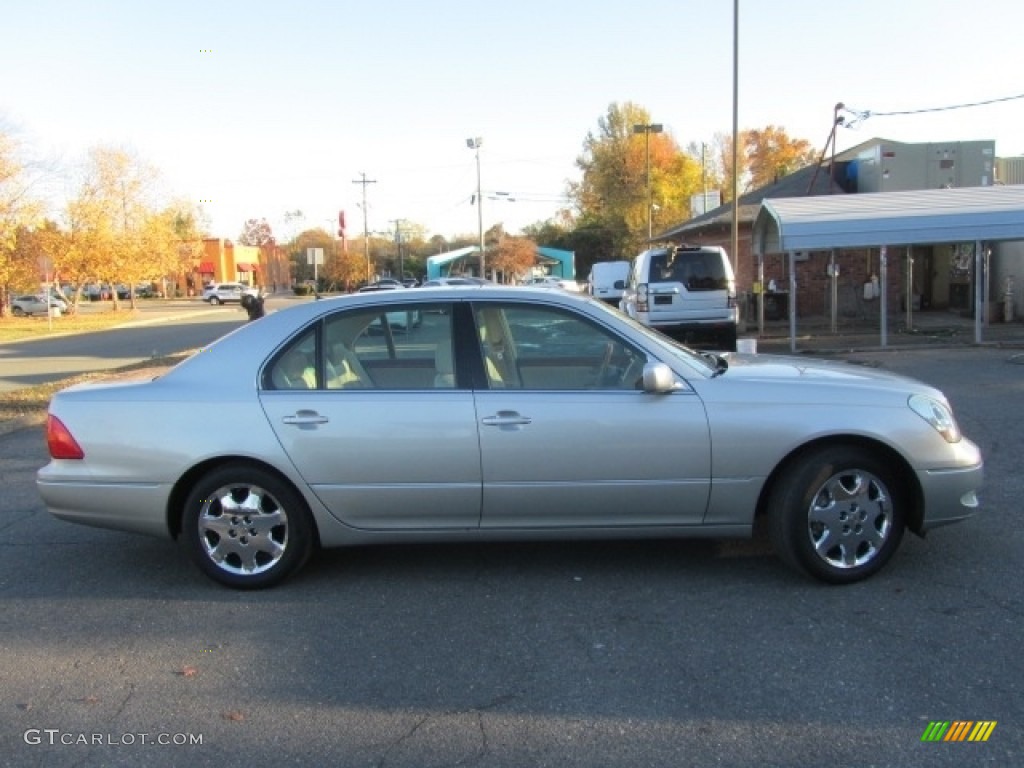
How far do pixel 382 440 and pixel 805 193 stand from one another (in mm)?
26226

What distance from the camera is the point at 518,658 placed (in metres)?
3.85

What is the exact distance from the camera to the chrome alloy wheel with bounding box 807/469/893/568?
176 inches

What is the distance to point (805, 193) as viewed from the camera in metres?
27.9

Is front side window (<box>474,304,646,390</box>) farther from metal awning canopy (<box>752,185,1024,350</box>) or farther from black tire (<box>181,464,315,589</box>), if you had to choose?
metal awning canopy (<box>752,185,1024,350</box>)

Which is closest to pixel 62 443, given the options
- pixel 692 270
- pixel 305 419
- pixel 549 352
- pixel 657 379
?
pixel 305 419

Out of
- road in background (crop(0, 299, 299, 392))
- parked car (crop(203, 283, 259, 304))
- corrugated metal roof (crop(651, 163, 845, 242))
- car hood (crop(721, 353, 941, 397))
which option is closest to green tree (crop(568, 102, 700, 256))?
parked car (crop(203, 283, 259, 304))

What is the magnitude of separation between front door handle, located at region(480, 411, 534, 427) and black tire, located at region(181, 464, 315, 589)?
3.57ft

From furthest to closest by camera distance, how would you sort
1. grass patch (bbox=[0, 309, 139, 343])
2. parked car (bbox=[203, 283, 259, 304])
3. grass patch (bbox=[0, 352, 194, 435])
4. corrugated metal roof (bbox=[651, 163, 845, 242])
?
parked car (bbox=[203, 283, 259, 304])
grass patch (bbox=[0, 309, 139, 343])
corrugated metal roof (bbox=[651, 163, 845, 242])
grass patch (bbox=[0, 352, 194, 435])

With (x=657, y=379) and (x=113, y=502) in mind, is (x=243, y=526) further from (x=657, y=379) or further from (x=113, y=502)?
(x=657, y=379)

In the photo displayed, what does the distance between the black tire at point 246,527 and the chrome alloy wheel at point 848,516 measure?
2.66 metres

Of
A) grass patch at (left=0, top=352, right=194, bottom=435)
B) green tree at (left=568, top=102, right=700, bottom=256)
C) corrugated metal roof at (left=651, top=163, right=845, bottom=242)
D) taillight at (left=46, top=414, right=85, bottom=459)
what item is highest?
green tree at (left=568, top=102, right=700, bottom=256)

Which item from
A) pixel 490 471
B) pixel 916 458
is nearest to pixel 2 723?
pixel 490 471

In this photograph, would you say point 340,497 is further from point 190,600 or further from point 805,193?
point 805,193

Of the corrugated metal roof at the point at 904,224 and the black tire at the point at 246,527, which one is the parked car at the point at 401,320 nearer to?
the black tire at the point at 246,527
